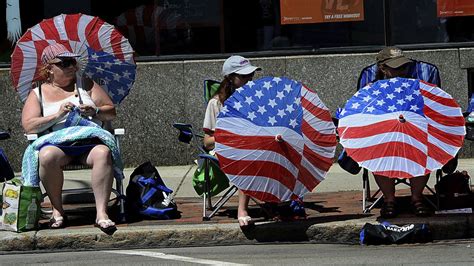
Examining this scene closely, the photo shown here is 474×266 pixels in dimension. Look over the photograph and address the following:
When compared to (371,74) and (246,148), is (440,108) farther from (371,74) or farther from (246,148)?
(246,148)

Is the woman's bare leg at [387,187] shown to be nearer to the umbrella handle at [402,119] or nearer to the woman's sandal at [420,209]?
the woman's sandal at [420,209]

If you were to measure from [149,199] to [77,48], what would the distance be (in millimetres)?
1361

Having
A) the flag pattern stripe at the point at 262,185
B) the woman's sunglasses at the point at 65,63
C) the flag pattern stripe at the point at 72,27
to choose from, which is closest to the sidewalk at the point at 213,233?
the flag pattern stripe at the point at 262,185

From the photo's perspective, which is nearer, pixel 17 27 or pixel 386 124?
pixel 386 124

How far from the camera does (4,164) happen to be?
873 centimetres

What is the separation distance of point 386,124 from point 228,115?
3.73 ft

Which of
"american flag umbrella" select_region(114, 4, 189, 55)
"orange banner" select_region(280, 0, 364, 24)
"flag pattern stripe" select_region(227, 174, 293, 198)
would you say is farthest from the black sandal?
"american flag umbrella" select_region(114, 4, 189, 55)

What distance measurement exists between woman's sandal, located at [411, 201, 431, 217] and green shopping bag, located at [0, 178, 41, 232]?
273 centimetres

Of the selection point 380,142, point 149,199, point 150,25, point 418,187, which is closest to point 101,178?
point 149,199

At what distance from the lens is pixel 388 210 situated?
8.00 m

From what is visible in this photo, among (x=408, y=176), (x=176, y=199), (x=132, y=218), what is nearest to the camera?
(x=408, y=176)

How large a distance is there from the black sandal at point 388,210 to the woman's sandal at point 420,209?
158 millimetres

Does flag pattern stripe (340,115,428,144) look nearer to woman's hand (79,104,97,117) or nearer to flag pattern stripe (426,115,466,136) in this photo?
flag pattern stripe (426,115,466,136)

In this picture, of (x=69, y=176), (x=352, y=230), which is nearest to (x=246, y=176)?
(x=352, y=230)
